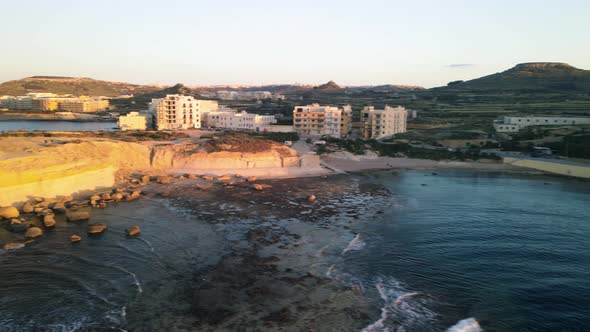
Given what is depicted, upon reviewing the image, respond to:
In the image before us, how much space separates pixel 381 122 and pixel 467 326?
189 ft

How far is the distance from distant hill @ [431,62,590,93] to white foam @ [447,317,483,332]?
5250 inches

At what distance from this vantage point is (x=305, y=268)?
2109 cm

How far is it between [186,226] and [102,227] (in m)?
5.08

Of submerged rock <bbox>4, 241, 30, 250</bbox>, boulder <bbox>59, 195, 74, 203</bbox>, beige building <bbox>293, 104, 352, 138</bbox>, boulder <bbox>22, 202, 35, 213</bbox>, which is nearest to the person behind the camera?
submerged rock <bbox>4, 241, 30, 250</bbox>

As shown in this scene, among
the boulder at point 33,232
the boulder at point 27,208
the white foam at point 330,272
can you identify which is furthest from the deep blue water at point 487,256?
the boulder at point 27,208

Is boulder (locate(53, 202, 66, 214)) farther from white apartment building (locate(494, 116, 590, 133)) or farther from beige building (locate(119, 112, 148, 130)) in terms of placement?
white apartment building (locate(494, 116, 590, 133))

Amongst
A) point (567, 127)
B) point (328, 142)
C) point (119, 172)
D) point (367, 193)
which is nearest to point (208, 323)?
point (367, 193)

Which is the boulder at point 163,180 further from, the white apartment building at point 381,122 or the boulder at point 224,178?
the white apartment building at point 381,122

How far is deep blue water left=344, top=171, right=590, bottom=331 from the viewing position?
57.2ft

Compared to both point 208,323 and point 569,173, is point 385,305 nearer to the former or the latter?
point 208,323

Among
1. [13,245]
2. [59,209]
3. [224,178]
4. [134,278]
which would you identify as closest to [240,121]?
[224,178]

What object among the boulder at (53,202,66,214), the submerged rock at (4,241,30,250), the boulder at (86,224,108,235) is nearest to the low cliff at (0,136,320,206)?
the boulder at (53,202,66,214)

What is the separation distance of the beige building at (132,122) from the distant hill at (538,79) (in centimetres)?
11440

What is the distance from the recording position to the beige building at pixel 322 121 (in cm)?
7188
